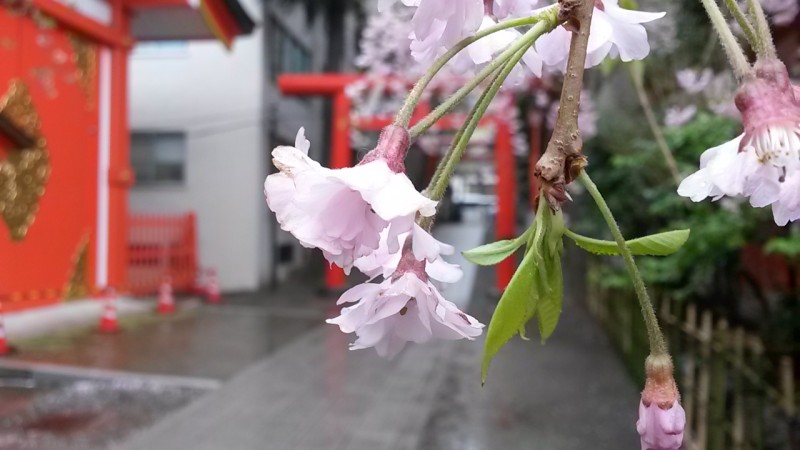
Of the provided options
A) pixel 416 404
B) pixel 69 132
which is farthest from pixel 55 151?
pixel 416 404

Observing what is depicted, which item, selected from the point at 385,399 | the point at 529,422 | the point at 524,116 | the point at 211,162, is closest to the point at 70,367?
the point at 385,399

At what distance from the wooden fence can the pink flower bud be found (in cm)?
231

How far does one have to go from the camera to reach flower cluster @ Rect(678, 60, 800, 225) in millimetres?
486

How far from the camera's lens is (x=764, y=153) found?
49cm

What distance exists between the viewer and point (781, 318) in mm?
4129

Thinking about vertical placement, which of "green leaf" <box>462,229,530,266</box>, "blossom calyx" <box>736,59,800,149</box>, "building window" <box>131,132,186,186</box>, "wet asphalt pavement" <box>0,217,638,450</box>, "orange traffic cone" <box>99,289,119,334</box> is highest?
"building window" <box>131,132,186,186</box>

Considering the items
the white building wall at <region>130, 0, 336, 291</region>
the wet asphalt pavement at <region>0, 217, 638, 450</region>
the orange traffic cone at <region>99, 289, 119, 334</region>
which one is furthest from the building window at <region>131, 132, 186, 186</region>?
the orange traffic cone at <region>99, 289, 119, 334</region>

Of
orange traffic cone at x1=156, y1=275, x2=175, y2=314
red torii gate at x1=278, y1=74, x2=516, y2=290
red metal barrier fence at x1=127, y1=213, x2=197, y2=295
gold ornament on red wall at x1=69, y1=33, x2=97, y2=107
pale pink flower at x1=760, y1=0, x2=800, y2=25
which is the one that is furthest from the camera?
red torii gate at x1=278, y1=74, x2=516, y2=290

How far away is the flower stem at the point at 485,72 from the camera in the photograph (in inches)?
21.0

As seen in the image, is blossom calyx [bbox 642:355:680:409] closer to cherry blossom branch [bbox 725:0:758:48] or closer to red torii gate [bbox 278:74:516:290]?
cherry blossom branch [bbox 725:0:758:48]

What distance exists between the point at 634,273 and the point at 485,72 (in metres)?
0.19

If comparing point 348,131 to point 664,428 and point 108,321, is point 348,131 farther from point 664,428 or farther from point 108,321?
point 664,428

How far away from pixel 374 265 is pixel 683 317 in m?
4.57

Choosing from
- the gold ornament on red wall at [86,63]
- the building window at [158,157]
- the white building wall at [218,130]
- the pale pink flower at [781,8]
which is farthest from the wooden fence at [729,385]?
the building window at [158,157]
